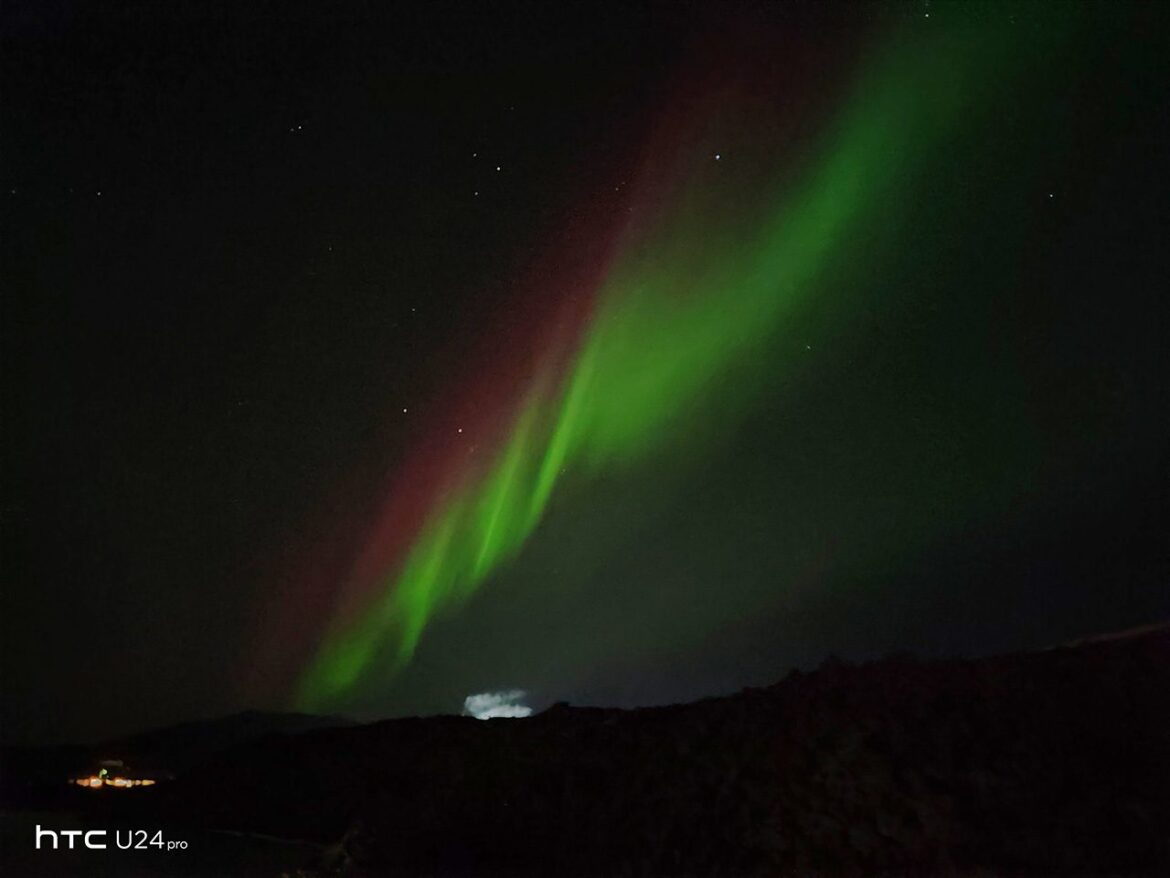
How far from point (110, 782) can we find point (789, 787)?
13.4 metres

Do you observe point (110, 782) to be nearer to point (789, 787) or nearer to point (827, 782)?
point (789, 787)

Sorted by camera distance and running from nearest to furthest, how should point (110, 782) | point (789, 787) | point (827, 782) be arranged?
1. point (827, 782)
2. point (789, 787)
3. point (110, 782)

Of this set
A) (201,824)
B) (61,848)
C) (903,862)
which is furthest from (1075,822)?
(201,824)

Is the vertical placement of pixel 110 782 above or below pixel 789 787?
above

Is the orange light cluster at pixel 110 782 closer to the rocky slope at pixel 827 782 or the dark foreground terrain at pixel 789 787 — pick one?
the dark foreground terrain at pixel 789 787

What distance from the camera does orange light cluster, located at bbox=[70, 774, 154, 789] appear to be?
52.9 feet

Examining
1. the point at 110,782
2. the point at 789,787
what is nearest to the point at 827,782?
the point at 789,787

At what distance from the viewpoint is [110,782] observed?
16.9 meters

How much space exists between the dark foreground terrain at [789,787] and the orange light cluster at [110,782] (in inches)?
Answer: 94.2

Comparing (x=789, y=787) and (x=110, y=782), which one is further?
(x=110, y=782)

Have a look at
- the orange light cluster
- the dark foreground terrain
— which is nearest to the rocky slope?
the dark foreground terrain

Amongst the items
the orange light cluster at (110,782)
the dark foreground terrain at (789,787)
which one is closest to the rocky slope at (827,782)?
the dark foreground terrain at (789,787)

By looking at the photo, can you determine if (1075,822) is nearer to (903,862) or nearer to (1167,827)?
(1167,827)

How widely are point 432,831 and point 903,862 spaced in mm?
6604
